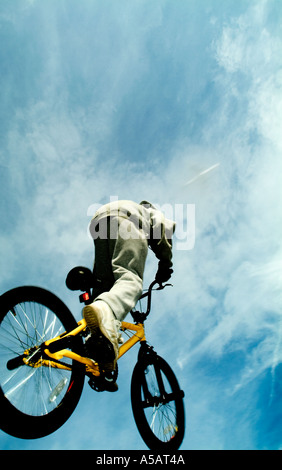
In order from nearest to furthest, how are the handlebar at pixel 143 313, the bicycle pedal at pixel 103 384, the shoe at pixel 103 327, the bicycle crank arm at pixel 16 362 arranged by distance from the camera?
1. the shoe at pixel 103 327
2. the bicycle crank arm at pixel 16 362
3. the bicycle pedal at pixel 103 384
4. the handlebar at pixel 143 313

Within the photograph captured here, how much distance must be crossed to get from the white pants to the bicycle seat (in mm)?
176

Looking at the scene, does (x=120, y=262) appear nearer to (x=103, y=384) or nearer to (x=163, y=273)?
(x=103, y=384)

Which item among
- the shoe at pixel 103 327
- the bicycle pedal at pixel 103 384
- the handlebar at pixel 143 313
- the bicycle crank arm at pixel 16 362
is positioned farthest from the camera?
the handlebar at pixel 143 313

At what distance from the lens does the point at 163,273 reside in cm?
364

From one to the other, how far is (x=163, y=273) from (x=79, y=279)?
57.9 inches

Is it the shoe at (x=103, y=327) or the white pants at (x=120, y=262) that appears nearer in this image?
the shoe at (x=103, y=327)

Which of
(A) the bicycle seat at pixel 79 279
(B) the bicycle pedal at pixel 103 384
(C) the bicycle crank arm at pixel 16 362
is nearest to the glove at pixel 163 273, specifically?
(A) the bicycle seat at pixel 79 279

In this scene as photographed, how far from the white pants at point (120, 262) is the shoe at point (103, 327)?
2.9 inches

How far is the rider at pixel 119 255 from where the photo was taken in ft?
6.28

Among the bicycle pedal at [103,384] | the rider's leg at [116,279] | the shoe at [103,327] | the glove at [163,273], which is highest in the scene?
the glove at [163,273]

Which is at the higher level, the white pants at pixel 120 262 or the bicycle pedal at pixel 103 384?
the white pants at pixel 120 262

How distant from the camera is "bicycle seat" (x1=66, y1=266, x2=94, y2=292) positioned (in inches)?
97.3

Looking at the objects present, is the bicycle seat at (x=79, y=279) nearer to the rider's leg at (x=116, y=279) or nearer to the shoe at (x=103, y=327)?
the rider's leg at (x=116, y=279)
